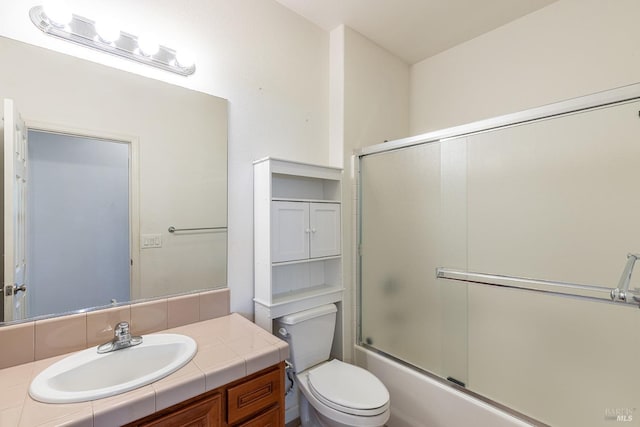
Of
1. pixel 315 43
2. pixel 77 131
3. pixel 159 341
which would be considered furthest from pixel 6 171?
pixel 315 43

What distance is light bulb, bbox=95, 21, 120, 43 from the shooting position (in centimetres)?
122

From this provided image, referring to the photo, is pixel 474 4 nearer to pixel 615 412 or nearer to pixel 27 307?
pixel 615 412

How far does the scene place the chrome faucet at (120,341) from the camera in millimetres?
1123

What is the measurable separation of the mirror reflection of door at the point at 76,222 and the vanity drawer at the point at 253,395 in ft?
2.17

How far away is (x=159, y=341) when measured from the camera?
121cm

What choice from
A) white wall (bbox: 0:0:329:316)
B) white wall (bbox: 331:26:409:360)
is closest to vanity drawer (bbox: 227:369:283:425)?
white wall (bbox: 0:0:329:316)

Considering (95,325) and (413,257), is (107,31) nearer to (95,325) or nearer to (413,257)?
(95,325)

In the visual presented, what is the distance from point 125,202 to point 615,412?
2600mm

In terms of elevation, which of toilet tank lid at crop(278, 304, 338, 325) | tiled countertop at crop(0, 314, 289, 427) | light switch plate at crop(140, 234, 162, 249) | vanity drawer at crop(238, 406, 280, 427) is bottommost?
vanity drawer at crop(238, 406, 280, 427)

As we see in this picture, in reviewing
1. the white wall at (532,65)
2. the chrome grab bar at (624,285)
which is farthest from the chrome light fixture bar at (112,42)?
the chrome grab bar at (624,285)

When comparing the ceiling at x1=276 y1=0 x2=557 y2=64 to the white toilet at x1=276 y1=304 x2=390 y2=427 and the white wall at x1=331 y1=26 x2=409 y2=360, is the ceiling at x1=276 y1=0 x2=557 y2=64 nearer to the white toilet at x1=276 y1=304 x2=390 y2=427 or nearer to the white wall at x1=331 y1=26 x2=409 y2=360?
the white wall at x1=331 y1=26 x2=409 y2=360

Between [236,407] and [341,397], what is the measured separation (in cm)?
57

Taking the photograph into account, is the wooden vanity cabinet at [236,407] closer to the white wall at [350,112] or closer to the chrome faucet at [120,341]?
the chrome faucet at [120,341]

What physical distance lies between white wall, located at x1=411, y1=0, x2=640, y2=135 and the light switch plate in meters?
2.15
